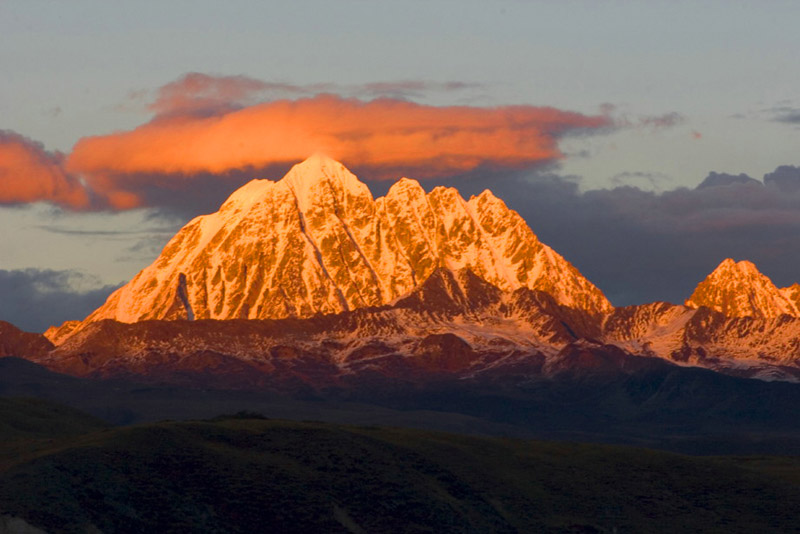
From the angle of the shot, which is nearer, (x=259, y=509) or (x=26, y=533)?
(x=26, y=533)

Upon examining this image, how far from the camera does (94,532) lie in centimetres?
17112

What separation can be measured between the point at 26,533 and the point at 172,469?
3475 centimetres

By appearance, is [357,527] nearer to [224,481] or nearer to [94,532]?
[224,481]

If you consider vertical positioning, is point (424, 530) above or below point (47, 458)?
below

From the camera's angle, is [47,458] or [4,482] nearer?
[4,482]

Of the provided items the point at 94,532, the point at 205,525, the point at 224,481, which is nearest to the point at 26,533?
the point at 94,532

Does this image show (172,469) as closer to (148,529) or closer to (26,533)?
(148,529)

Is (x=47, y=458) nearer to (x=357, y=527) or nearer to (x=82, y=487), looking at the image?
(x=82, y=487)

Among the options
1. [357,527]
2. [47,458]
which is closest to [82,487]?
[47,458]

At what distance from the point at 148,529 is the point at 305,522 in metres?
20.6

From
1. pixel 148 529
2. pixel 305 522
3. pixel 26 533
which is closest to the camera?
pixel 26 533

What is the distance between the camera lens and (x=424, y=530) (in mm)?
196000

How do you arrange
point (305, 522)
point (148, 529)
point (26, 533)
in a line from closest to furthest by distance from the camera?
point (26, 533) → point (148, 529) → point (305, 522)

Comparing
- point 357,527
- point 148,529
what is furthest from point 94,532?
point 357,527
